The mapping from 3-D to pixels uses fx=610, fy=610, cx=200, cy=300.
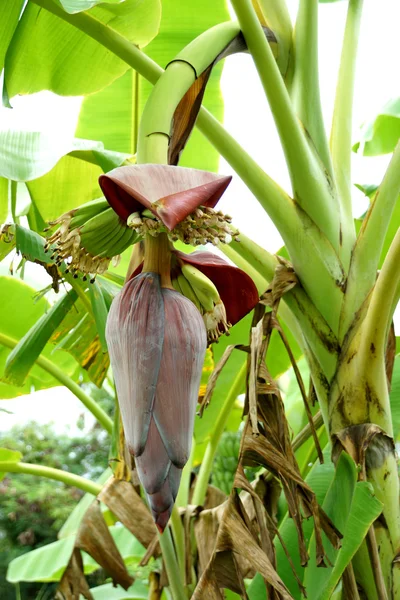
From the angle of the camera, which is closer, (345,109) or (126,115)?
(345,109)

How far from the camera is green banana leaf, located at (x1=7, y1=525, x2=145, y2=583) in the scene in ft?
4.69

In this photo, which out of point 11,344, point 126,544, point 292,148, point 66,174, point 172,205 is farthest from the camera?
point 126,544

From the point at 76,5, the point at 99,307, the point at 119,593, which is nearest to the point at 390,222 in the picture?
the point at 99,307

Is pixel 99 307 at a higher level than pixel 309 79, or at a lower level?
lower

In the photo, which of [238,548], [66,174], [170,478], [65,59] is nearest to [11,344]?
[66,174]

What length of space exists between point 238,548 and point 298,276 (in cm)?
27

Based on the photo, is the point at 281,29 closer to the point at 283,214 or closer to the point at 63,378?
the point at 283,214

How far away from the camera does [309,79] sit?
0.67 meters

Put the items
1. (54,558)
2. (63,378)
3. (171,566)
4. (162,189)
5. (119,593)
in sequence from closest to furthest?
1. (162,189)
2. (171,566)
3. (63,378)
4. (119,593)
5. (54,558)

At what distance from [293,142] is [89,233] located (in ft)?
0.94

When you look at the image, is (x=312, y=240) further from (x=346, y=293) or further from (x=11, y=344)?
(x=11, y=344)

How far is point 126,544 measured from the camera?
4.86ft

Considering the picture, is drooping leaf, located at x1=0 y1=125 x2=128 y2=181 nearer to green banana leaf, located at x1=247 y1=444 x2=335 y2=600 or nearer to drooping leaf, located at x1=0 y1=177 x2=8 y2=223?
drooping leaf, located at x1=0 y1=177 x2=8 y2=223

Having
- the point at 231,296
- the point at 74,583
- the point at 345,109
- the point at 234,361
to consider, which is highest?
the point at 345,109
